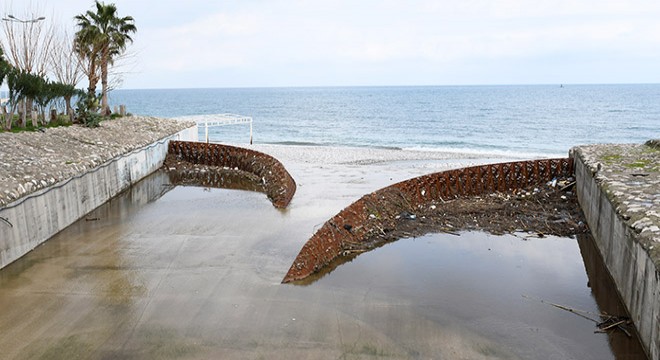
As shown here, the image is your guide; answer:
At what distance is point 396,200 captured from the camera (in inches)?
667

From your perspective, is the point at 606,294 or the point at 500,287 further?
the point at 500,287

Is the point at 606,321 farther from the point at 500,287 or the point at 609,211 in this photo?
the point at 609,211

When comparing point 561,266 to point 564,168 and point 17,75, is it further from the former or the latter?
point 17,75

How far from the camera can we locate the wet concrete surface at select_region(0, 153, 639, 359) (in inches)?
354

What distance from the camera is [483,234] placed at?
50.9ft

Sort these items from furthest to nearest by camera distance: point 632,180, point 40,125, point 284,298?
1. point 40,125
2. point 632,180
3. point 284,298

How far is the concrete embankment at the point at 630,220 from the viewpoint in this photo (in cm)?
857

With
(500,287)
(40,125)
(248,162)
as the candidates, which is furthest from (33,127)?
(500,287)

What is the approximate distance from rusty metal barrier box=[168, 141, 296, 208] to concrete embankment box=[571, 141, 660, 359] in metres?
9.54

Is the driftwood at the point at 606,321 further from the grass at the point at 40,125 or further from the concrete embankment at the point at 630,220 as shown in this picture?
the grass at the point at 40,125

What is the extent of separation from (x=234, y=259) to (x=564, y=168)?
1317 centimetres

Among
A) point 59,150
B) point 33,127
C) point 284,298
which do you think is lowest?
point 284,298

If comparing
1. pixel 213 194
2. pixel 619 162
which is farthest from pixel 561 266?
pixel 213 194

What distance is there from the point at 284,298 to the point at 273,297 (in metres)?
0.22
